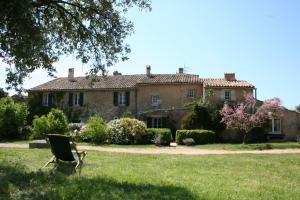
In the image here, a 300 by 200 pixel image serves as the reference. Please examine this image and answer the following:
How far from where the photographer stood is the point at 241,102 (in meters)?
38.8

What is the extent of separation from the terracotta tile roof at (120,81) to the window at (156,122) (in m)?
3.58

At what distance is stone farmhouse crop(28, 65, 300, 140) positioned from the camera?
131ft

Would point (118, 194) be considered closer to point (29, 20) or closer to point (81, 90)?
point (29, 20)

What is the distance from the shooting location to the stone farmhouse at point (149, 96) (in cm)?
3991

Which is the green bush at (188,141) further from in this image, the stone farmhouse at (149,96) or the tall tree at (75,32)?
the tall tree at (75,32)

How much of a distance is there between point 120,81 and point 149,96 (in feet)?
14.2

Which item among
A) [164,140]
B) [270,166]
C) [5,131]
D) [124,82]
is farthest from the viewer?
[124,82]

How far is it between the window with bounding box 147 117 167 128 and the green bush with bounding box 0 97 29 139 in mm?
11952

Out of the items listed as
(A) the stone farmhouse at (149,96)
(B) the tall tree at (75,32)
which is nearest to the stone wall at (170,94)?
(A) the stone farmhouse at (149,96)

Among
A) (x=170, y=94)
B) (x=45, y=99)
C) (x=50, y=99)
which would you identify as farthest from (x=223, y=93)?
(x=45, y=99)

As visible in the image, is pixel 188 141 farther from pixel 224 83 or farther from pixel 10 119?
pixel 10 119

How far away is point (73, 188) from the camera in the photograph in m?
7.86

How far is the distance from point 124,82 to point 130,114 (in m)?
4.66

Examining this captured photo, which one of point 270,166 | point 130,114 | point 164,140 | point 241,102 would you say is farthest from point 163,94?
point 270,166
